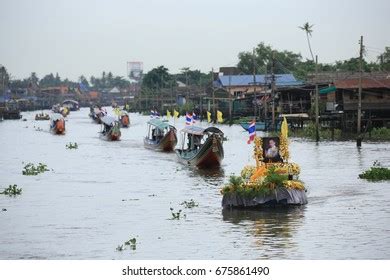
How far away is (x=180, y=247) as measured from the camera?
1761 cm

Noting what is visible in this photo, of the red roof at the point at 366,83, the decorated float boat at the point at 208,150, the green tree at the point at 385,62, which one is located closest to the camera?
the decorated float boat at the point at 208,150

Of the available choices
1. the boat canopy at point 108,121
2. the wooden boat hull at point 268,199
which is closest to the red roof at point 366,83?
the boat canopy at point 108,121

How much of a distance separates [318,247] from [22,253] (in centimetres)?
573

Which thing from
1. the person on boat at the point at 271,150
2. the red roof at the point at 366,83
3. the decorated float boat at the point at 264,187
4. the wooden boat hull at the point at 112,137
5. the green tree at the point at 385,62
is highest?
the green tree at the point at 385,62

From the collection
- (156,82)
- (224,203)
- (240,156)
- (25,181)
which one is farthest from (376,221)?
(156,82)

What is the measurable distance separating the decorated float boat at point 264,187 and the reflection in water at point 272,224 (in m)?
0.19

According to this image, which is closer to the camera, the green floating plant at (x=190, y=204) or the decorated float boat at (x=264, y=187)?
the decorated float boat at (x=264, y=187)

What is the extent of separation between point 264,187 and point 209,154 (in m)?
12.6

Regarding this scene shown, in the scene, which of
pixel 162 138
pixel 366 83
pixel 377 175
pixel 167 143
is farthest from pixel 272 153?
pixel 366 83

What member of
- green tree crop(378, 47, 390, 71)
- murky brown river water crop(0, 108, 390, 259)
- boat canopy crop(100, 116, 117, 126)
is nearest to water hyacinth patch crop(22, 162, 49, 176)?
murky brown river water crop(0, 108, 390, 259)

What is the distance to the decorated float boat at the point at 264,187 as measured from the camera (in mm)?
21000

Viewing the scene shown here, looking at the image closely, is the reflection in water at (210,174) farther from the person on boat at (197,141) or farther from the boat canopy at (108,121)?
the boat canopy at (108,121)

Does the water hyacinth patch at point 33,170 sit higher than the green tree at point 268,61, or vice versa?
the green tree at point 268,61
